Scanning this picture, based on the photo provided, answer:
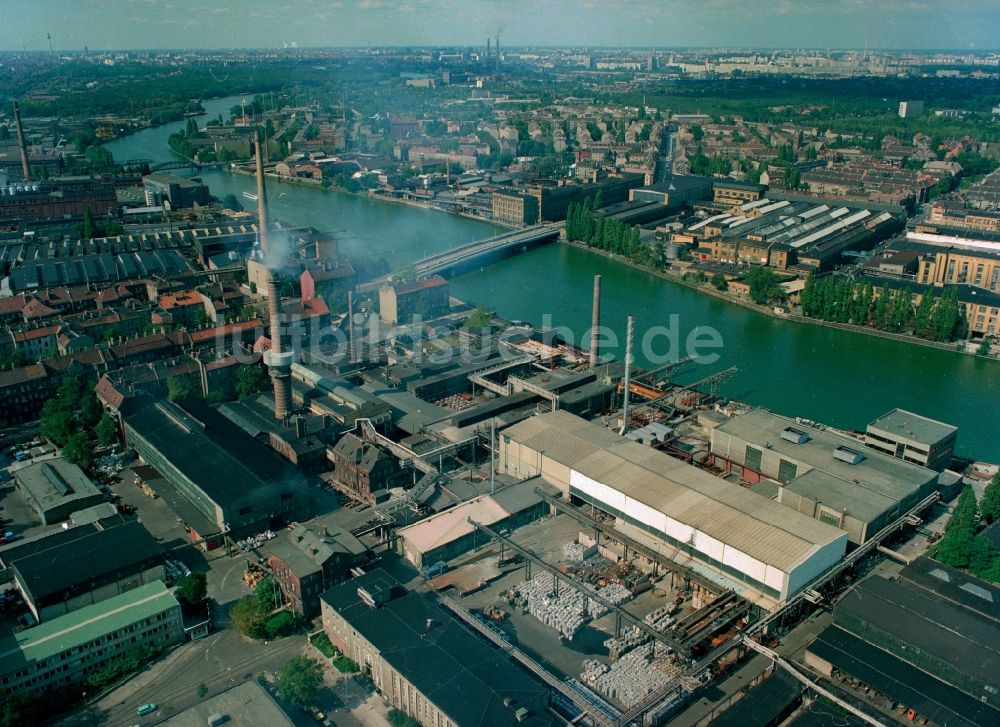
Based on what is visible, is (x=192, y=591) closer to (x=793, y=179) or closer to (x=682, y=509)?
(x=682, y=509)

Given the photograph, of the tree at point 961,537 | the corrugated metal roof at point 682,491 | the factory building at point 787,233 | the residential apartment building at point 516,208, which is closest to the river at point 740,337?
the residential apartment building at point 516,208

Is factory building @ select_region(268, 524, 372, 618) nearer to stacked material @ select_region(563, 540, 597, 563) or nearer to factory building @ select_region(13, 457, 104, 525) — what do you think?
stacked material @ select_region(563, 540, 597, 563)

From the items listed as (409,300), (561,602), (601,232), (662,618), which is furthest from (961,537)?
(601,232)

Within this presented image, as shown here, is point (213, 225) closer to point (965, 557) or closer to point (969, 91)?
point (965, 557)

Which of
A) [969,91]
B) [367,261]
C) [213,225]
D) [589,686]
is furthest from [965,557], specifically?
[969,91]

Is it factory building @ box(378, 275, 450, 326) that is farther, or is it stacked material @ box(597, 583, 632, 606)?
factory building @ box(378, 275, 450, 326)

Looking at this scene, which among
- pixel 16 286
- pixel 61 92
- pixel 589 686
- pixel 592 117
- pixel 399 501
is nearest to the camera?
pixel 589 686

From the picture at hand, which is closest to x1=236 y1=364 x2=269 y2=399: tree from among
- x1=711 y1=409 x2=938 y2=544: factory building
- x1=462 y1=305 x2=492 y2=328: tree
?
x1=462 y1=305 x2=492 y2=328: tree

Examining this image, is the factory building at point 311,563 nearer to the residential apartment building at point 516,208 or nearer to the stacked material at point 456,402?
the stacked material at point 456,402
